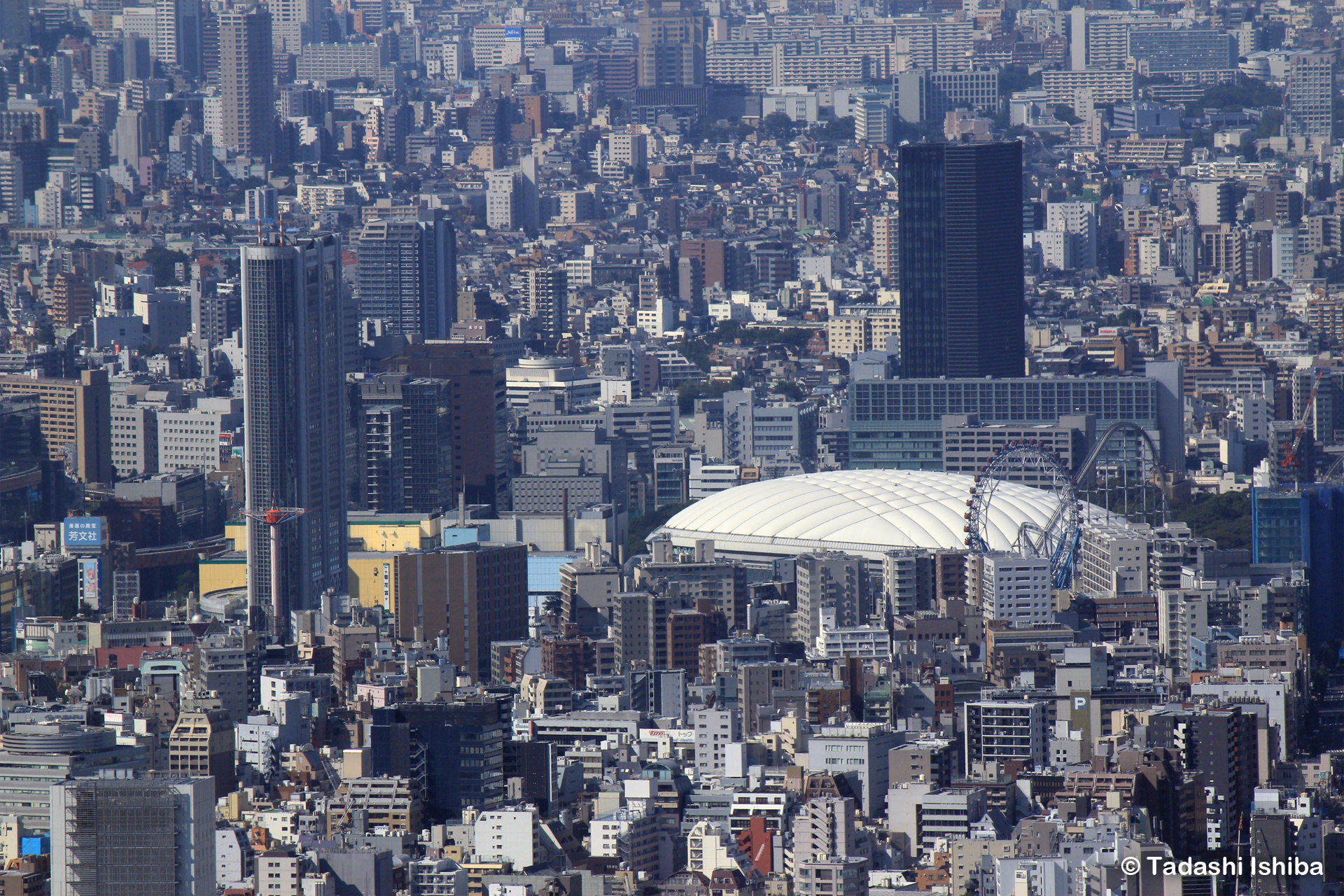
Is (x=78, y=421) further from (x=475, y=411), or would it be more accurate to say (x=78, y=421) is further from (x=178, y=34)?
(x=178, y=34)

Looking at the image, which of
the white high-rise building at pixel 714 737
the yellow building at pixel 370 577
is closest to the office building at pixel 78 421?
the yellow building at pixel 370 577

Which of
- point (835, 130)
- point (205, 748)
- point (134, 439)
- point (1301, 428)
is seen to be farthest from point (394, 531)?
point (835, 130)

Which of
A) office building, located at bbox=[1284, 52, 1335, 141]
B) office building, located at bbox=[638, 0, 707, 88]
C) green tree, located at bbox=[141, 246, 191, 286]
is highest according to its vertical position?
office building, located at bbox=[638, 0, 707, 88]

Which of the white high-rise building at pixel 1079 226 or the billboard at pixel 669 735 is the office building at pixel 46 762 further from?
the white high-rise building at pixel 1079 226

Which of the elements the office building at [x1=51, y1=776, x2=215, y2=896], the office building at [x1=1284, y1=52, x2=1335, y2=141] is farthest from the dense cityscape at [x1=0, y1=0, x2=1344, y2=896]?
the office building at [x1=1284, y1=52, x2=1335, y2=141]

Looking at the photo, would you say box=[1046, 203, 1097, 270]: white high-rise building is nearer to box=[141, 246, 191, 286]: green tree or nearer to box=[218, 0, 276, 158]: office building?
box=[141, 246, 191, 286]: green tree

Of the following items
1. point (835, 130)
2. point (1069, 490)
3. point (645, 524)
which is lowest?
point (645, 524)
